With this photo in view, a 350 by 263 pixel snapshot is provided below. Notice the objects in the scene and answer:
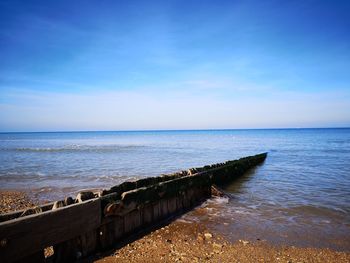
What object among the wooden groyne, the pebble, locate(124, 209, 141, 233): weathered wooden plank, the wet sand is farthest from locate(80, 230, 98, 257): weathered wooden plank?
the pebble

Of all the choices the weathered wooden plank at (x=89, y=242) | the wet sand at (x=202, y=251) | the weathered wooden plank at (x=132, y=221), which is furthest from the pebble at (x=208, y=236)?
the weathered wooden plank at (x=89, y=242)

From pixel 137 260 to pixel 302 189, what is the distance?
405 inches

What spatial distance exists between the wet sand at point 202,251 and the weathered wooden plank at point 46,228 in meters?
0.84

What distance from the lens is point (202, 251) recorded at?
231 inches

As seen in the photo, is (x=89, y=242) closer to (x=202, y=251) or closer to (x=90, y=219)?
(x=90, y=219)

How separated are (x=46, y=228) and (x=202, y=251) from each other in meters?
3.32

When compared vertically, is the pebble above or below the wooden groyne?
below

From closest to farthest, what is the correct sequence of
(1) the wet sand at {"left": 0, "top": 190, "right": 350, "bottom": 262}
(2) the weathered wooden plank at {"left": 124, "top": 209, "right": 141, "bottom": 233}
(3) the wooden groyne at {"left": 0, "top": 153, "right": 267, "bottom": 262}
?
(3) the wooden groyne at {"left": 0, "top": 153, "right": 267, "bottom": 262} → (1) the wet sand at {"left": 0, "top": 190, "right": 350, "bottom": 262} → (2) the weathered wooden plank at {"left": 124, "top": 209, "right": 141, "bottom": 233}

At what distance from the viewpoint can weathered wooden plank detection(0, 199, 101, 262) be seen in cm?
387

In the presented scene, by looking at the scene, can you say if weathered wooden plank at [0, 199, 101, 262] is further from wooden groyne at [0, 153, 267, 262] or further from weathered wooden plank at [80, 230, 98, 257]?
weathered wooden plank at [80, 230, 98, 257]

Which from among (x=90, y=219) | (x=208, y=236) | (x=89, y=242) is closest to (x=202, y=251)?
(x=208, y=236)

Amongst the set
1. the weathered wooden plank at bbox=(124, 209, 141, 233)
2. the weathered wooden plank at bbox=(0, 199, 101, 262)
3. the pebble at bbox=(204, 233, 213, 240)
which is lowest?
the pebble at bbox=(204, 233, 213, 240)

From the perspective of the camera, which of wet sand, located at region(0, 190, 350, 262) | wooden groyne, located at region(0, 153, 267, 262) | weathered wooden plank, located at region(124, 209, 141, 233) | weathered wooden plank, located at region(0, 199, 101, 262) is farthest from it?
weathered wooden plank, located at region(124, 209, 141, 233)

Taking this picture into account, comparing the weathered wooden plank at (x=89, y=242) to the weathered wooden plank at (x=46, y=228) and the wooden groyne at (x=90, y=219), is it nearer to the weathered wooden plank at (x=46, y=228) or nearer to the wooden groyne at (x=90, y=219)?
the wooden groyne at (x=90, y=219)
